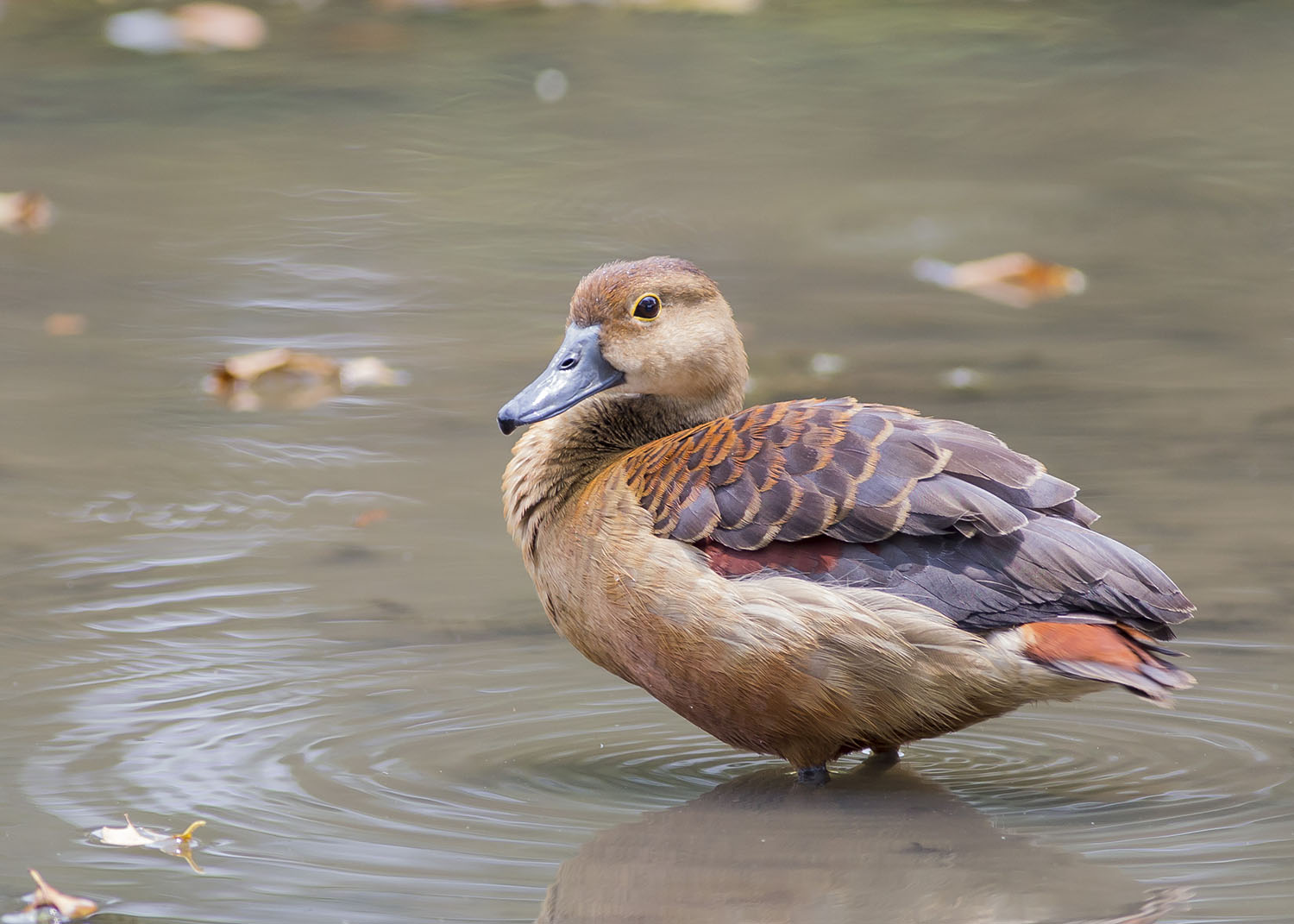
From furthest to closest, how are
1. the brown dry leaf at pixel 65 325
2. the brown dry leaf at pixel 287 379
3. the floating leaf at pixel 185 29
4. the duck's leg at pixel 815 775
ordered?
the floating leaf at pixel 185 29, the brown dry leaf at pixel 65 325, the brown dry leaf at pixel 287 379, the duck's leg at pixel 815 775

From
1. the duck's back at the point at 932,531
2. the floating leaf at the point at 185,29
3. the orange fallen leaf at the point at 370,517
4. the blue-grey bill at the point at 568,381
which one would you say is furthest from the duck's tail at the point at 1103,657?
the floating leaf at the point at 185,29

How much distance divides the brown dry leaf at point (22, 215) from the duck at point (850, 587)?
17.0ft

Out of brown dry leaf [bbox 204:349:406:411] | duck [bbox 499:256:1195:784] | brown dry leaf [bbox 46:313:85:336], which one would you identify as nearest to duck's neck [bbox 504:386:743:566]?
duck [bbox 499:256:1195:784]

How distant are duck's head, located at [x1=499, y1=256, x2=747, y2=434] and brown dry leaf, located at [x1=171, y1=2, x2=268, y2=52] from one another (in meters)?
8.10

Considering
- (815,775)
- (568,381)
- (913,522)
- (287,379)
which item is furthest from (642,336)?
(287,379)

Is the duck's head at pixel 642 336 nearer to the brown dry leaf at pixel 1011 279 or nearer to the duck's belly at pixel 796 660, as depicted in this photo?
the duck's belly at pixel 796 660

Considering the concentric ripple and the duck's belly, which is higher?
the duck's belly

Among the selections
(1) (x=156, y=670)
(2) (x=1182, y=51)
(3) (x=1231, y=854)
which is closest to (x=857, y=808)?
(3) (x=1231, y=854)

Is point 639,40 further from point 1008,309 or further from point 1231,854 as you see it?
point 1231,854

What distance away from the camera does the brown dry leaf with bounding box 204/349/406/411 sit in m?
6.83

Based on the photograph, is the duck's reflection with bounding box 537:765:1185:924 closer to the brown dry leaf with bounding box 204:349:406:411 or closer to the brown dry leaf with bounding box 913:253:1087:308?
the brown dry leaf with bounding box 204:349:406:411

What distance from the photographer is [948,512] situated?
4.02 meters

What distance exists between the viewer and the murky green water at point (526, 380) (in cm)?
374

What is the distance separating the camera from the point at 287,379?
22.9ft
